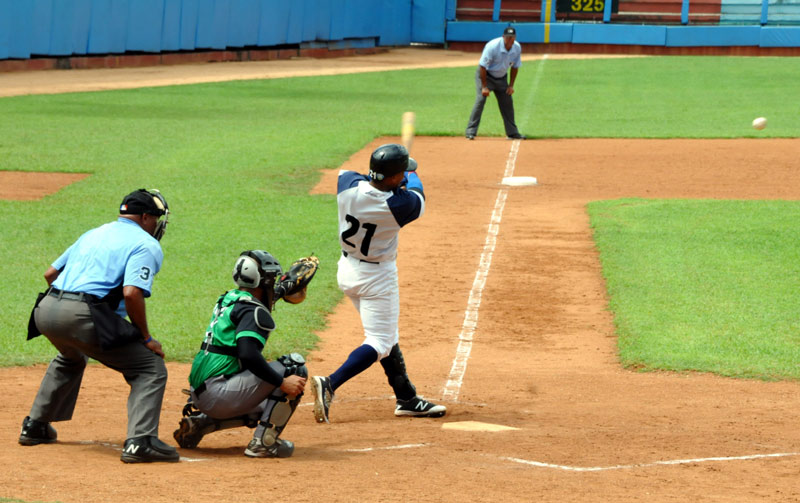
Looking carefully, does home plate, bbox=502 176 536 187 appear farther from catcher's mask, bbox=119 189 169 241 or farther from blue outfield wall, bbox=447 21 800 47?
blue outfield wall, bbox=447 21 800 47

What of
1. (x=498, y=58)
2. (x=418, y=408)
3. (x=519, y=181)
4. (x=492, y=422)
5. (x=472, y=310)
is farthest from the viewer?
(x=498, y=58)

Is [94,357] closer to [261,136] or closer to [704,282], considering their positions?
[704,282]

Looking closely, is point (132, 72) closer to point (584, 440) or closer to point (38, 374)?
point (38, 374)

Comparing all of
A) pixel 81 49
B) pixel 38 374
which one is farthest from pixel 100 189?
pixel 81 49

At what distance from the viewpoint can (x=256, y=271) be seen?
19.4 feet

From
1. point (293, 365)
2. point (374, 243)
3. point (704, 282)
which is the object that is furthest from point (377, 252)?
point (704, 282)

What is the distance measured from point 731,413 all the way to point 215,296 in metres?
5.19

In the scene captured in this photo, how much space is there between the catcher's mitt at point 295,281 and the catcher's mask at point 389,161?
0.70 metres

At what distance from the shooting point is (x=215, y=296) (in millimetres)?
10312

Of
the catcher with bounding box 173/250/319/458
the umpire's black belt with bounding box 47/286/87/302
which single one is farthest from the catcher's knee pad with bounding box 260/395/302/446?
the umpire's black belt with bounding box 47/286/87/302

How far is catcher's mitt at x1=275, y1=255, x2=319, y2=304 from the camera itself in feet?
20.9

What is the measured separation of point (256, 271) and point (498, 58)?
1545cm

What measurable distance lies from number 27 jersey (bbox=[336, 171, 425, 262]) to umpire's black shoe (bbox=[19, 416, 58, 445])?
211 centimetres

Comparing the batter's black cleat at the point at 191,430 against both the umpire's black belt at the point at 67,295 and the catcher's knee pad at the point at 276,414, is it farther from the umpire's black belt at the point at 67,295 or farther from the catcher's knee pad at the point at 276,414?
the umpire's black belt at the point at 67,295
